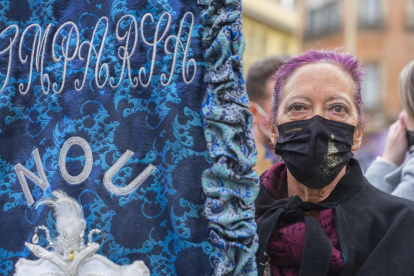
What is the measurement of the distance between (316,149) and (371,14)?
81.5ft

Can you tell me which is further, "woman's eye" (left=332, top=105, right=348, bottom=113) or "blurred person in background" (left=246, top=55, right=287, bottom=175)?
"blurred person in background" (left=246, top=55, right=287, bottom=175)

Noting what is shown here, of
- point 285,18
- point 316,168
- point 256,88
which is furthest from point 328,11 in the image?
point 316,168

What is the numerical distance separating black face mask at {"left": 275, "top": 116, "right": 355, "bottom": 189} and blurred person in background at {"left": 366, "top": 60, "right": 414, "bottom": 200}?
1082 millimetres

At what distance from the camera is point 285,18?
29766 mm

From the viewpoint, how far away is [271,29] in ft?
94.9

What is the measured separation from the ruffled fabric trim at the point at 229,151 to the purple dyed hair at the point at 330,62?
0.43 meters

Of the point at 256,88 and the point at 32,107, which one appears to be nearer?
the point at 32,107

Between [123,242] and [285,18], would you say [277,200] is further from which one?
[285,18]

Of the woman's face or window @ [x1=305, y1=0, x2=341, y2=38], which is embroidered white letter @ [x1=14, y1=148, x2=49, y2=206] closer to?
the woman's face

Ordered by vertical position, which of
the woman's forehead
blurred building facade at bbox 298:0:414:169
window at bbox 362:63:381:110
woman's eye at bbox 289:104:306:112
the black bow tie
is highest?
blurred building facade at bbox 298:0:414:169

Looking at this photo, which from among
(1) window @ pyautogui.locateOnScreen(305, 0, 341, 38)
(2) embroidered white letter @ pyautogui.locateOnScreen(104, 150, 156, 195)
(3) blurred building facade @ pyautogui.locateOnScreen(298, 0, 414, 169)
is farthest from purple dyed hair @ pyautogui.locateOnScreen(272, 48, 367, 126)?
(1) window @ pyautogui.locateOnScreen(305, 0, 341, 38)

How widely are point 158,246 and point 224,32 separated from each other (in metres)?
0.74

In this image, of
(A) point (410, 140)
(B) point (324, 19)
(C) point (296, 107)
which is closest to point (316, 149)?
(C) point (296, 107)

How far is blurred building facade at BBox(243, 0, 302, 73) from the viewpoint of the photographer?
90.4ft
